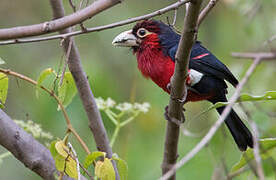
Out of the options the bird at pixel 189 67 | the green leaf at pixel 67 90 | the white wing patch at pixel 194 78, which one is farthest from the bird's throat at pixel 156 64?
the green leaf at pixel 67 90

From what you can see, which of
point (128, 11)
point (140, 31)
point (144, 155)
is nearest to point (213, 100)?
point (140, 31)

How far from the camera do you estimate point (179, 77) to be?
2.36 meters

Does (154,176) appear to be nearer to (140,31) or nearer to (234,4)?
(140,31)

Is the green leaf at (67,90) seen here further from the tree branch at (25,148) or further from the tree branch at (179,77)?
the tree branch at (179,77)

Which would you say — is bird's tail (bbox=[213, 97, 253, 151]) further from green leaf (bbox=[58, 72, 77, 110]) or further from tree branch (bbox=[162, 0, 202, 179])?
green leaf (bbox=[58, 72, 77, 110])

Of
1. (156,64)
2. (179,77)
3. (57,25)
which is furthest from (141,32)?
(57,25)

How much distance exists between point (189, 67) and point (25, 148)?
4.95 feet

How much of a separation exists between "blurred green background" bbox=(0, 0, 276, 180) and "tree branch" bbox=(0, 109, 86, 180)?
47.0 inches

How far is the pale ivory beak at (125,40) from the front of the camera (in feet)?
11.3

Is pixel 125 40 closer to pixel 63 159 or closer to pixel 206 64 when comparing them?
pixel 206 64

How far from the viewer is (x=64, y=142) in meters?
2.11

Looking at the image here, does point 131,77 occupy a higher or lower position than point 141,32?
lower

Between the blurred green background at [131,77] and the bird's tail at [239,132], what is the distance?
149 millimetres

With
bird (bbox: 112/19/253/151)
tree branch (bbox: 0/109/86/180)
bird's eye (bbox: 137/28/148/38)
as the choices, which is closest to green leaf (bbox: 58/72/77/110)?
tree branch (bbox: 0/109/86/180)
